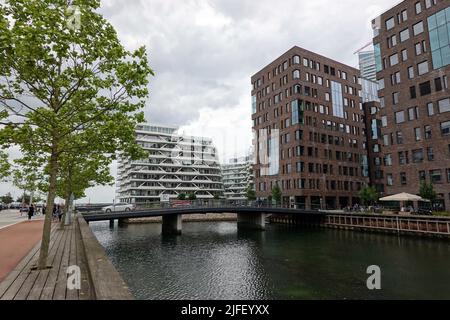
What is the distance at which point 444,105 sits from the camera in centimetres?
4412

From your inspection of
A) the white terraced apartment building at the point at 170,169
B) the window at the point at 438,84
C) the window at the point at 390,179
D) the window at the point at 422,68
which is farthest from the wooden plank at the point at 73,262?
the white terraced apartment building at the point at 170,169

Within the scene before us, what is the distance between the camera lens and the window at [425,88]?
152 ft

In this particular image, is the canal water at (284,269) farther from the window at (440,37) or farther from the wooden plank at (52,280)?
the window at (440,37)

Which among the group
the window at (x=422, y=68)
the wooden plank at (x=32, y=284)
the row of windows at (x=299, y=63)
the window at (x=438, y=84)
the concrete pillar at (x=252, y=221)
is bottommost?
the concrete pillar at (x=252, y=221)

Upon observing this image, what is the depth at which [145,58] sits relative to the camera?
10742mm

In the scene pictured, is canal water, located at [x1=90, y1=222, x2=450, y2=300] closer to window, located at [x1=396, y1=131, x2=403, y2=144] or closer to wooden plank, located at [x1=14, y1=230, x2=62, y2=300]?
wooden plank, located at [x1=14, y1=230, x2=62, y2=300]

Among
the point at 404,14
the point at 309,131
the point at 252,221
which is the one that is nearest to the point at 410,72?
the point at 404,14

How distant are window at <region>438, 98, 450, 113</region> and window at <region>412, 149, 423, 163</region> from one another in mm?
6665

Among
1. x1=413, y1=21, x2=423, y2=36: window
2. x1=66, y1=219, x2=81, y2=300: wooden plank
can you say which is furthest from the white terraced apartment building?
x1=66, y1=219, x2=81, y2=300: wooden plank

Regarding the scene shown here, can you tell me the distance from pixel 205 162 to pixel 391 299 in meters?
109


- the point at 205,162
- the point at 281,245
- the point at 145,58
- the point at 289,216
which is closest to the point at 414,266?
the point at 281,245

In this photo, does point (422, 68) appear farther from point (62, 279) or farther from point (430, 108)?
point (62, 279)

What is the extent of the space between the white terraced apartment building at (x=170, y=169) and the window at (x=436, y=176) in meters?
78.6
